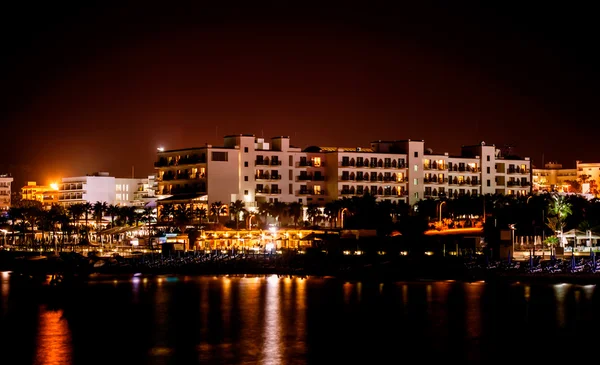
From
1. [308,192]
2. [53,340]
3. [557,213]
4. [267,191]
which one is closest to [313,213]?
[308,192]

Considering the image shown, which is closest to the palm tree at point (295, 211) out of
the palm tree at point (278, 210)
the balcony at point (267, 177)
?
the palm tree at point (278, 210)

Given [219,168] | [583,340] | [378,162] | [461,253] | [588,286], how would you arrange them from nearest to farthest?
[583,340] < [588,286] < [461,253] < [219,168] < [378,162]

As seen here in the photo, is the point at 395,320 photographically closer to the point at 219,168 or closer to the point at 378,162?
the point at 219,168

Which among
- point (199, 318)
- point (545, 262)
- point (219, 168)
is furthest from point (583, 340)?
point (219, 168)

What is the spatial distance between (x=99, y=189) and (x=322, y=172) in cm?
5409

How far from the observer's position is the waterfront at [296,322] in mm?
46688

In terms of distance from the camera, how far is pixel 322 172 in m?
127

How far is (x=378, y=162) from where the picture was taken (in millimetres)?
128375

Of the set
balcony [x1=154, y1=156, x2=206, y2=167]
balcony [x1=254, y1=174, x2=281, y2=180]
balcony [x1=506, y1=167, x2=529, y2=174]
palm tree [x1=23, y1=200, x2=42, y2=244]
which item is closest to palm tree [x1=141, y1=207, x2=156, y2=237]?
balcony [x1=154, y1=156, x2=206, y2=167]

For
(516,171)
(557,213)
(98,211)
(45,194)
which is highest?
(516,171)

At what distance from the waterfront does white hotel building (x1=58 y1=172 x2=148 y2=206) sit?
88.0m

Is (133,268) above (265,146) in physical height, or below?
below

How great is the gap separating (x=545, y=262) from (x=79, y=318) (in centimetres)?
3790

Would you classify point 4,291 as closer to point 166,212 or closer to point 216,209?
point 216,209
